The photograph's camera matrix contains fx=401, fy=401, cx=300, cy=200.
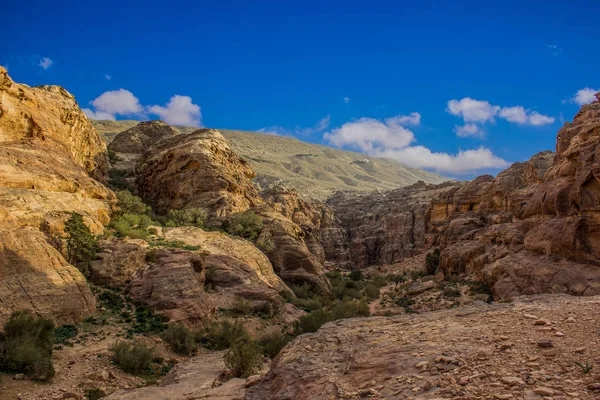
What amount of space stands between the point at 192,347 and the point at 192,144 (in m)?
27.5

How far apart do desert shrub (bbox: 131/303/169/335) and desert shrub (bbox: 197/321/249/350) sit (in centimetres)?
180

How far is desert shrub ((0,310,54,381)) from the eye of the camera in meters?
10.9

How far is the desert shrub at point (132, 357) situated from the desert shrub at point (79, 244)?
257 inches

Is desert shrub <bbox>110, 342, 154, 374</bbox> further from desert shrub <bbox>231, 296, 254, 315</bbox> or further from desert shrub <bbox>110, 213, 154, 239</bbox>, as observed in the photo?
desert shrub <bbox>110, 213, 154, 239</bbox>

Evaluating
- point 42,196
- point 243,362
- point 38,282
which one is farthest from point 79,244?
point 243,362

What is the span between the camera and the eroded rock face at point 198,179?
122 feet

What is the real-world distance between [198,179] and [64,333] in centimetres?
2470

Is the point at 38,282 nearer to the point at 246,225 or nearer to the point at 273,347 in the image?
the point at 273,347

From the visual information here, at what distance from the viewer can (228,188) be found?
38781 mm

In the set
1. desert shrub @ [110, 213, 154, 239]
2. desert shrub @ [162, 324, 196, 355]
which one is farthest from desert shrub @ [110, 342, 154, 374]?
desert shrub @ [110, 213, 154, 239]

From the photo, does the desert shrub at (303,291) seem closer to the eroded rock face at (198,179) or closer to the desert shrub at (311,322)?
the eroded rock face at (198,179)

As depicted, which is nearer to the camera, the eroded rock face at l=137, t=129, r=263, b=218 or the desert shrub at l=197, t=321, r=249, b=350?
the desert shrub at l=197, t=321, r=249, b=350

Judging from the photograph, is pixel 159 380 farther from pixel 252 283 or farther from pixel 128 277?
pixel 252 283

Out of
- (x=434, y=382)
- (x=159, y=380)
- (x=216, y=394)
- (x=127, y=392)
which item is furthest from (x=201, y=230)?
(x=434, y=382)
